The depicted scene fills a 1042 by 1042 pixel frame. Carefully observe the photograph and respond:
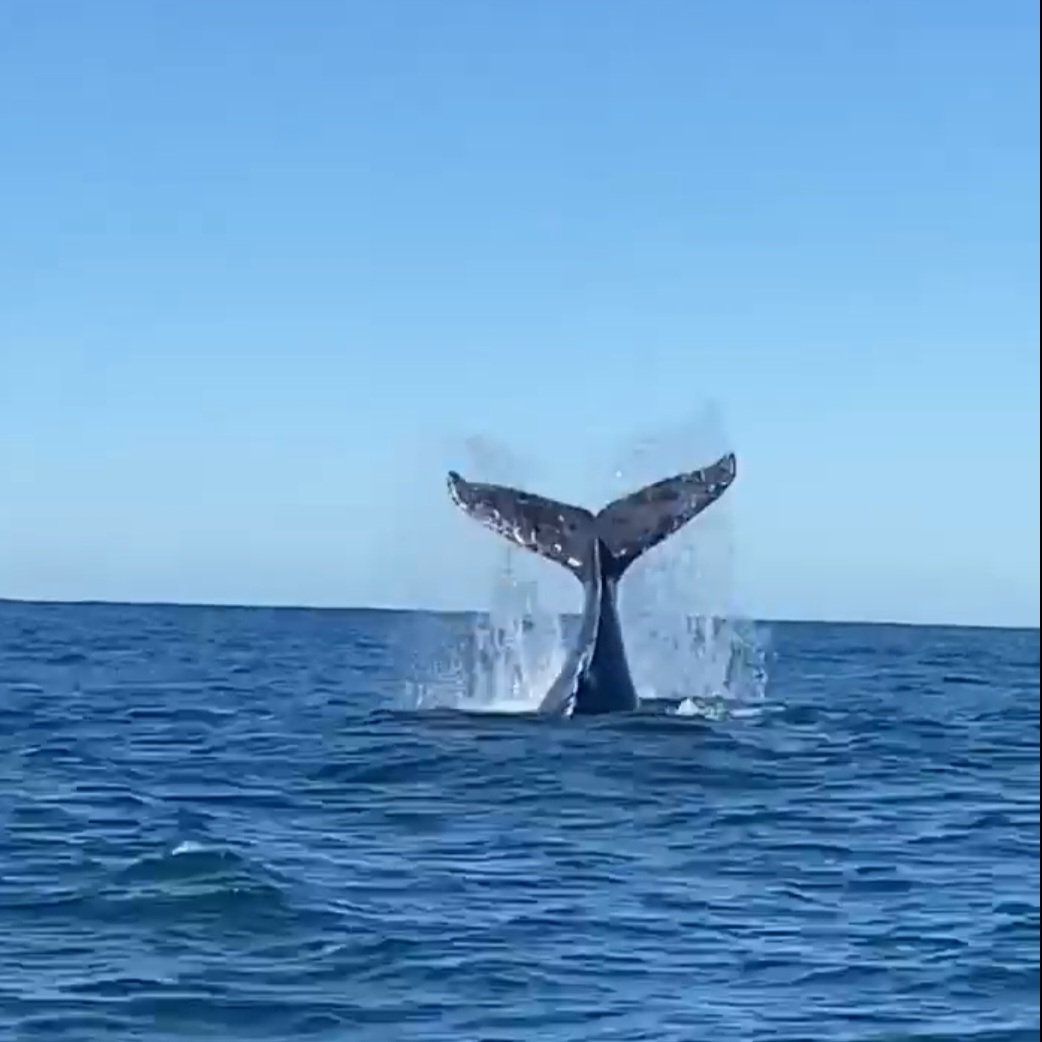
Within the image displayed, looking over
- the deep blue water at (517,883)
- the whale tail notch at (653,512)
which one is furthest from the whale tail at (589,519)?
the deep blue water at (517,883)

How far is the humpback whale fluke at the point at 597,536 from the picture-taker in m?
17.8

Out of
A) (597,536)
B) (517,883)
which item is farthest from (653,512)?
(517,883)

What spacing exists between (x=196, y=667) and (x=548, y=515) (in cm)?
1978

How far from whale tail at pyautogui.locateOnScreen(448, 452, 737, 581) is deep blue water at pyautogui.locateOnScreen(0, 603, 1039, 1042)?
1.53 metres

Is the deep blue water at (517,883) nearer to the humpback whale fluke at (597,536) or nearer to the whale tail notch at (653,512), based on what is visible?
the humpback whale fluke at (597,536)

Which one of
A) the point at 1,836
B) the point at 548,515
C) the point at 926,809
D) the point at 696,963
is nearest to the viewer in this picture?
the point at 696,963

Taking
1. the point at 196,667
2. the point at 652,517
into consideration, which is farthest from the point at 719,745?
the point at 196,667

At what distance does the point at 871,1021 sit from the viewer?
7.92m

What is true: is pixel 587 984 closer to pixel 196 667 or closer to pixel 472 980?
pixel 472 980

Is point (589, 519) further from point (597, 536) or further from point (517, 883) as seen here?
point (517, 883)

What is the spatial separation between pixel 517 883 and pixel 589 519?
8.39m

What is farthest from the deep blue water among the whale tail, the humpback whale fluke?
the whale tail

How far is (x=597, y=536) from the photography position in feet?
60.4

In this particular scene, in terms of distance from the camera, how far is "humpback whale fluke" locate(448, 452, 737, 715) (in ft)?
58.4
